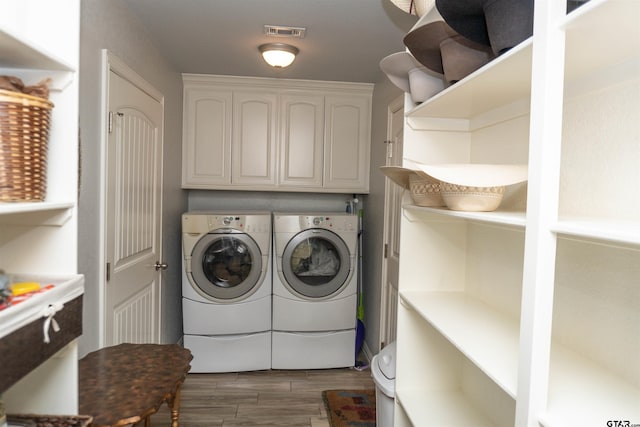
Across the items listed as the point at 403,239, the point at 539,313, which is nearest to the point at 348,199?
the point at 403,239

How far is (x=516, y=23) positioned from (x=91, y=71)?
1.67 m

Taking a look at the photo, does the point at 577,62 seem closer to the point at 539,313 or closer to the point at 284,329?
the point at 539,313

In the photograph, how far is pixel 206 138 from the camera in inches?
142

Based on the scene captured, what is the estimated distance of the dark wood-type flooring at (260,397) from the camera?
2609 mm

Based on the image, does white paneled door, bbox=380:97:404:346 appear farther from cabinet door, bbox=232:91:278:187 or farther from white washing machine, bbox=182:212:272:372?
cabinet door, bbox=232:91:278:187

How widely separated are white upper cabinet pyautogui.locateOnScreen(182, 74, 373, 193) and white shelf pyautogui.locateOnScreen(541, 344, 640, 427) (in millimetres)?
2780

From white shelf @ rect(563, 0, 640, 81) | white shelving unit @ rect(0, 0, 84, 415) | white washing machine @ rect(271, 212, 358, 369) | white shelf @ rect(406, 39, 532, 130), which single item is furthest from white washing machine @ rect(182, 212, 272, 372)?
white shelf @ rect(563, 0, 640, 81)

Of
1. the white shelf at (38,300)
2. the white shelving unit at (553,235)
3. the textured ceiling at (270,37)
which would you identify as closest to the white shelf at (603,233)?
the white shelving unit at (553,235)

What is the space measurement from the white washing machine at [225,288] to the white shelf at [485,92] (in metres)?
1.78

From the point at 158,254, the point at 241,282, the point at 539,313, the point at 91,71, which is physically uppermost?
the point at 91,71

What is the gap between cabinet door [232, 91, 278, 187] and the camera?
11.9 ft

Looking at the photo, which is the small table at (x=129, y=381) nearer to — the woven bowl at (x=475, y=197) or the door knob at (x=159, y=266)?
the door knob at (x=159, y=266)

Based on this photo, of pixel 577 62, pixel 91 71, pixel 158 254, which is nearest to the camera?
pixel 577 62

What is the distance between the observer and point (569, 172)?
1.20 m
